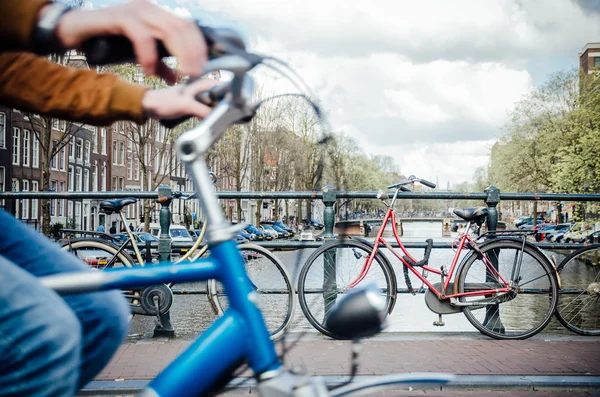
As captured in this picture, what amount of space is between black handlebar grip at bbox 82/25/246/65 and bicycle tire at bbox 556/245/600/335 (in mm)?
5287

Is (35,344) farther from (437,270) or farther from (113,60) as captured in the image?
(437,270)

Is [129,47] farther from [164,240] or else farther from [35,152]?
[35,152]

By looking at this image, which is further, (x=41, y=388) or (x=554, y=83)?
(x=554, y=83)

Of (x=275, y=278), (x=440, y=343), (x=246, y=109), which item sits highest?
(x=246, y=109)

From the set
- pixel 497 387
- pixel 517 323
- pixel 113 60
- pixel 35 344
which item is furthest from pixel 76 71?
pixel 517 323

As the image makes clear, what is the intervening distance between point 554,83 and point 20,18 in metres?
42.1

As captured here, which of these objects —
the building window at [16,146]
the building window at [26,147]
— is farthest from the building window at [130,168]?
the building window at [16,146]

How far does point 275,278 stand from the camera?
5453mm

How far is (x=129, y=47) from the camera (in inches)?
41.7

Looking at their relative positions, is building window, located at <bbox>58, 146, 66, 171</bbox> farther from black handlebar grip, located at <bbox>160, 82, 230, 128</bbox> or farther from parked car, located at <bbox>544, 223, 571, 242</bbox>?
black handlebar grip, located at <bbox>160, 82, 230, 128</bbox>

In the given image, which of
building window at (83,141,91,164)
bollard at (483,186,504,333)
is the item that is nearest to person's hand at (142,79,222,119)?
bollard at (483,186,504,333)

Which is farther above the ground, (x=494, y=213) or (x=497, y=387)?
(x=494, y=213)

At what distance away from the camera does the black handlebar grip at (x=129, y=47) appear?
3.46ft

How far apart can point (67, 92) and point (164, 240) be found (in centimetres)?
467
